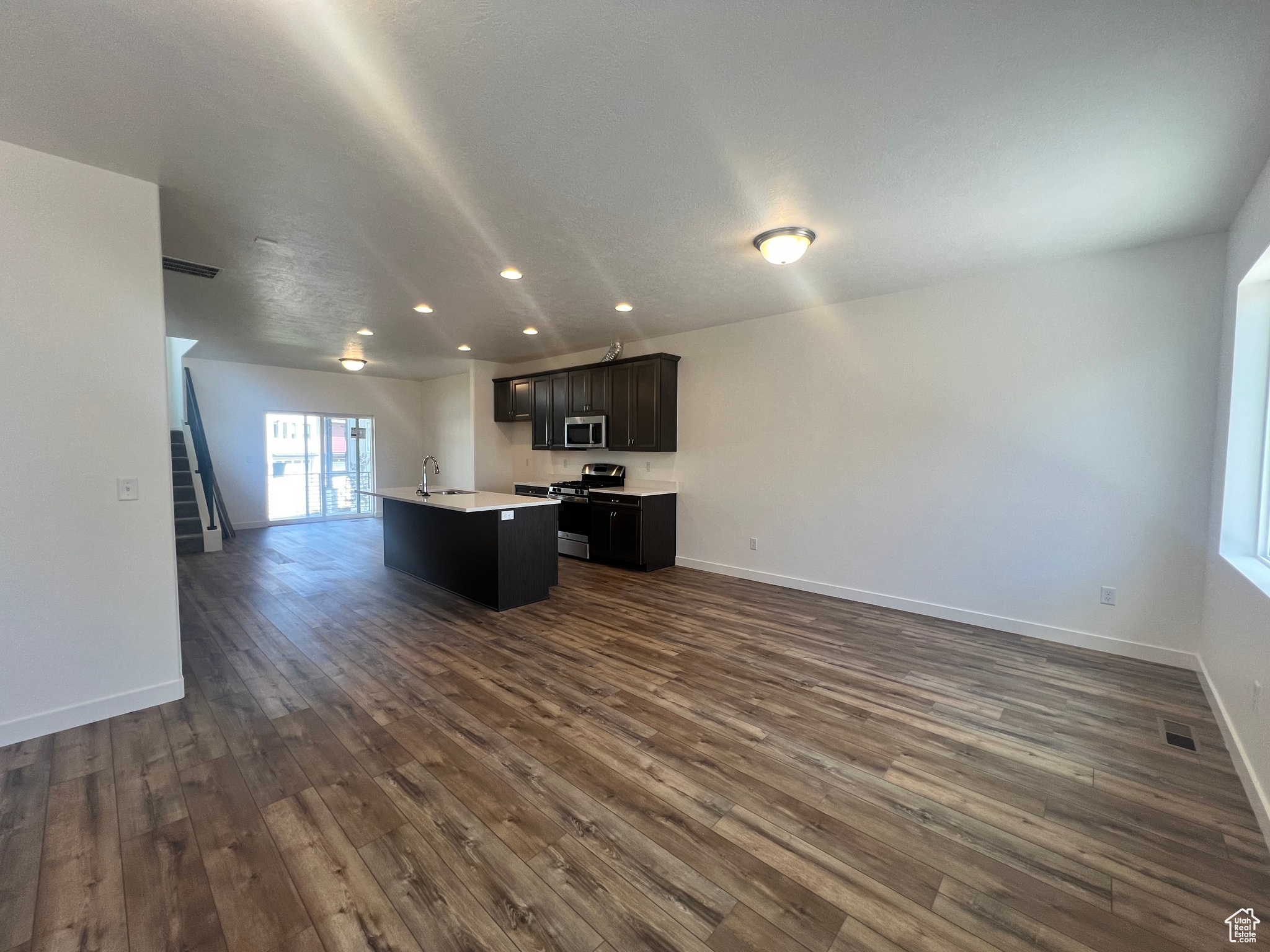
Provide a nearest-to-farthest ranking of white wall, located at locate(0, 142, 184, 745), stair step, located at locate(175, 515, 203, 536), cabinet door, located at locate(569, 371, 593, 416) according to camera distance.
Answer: white wall, located at locate(0, 142, 184, 745), cabinet door, located at locate(569, 371, 593, 416), stair step, located at locate(175, 515, 203, 536)

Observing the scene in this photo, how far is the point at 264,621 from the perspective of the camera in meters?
3.98

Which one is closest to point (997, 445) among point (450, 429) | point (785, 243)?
point (785, 243)

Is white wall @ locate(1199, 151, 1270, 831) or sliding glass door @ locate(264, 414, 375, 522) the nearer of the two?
white wall @ locate(1199, 151, 1270, 831)

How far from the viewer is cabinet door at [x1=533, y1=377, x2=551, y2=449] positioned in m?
6.99

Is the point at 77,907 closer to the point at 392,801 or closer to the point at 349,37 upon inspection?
the point at 392,801


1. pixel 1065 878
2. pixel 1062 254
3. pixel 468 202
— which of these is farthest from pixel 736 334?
pixel 1065 878

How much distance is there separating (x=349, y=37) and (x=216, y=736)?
2.95 metres

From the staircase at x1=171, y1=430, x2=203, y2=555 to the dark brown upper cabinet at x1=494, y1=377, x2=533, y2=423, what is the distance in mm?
4013

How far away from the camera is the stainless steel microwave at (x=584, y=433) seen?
6266mm

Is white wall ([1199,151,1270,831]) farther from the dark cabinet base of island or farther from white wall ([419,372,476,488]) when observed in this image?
white wall ([419,372,476,488])

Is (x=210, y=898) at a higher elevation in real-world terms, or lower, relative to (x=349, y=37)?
lower

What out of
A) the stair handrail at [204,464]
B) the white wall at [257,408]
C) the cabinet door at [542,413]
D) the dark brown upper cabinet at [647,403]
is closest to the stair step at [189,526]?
the stair handrail at [204,464]

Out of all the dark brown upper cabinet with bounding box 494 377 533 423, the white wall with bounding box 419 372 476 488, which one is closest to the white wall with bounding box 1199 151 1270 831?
the dark brown upper cabinet with bounding box 494 377 533 423

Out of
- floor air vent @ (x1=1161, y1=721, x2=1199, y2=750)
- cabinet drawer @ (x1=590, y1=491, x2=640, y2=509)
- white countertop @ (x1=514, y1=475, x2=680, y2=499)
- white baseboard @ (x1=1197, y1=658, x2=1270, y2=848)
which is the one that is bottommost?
floor air vent @ (x1=1161, y1=721, x2=1199, y2=750)
